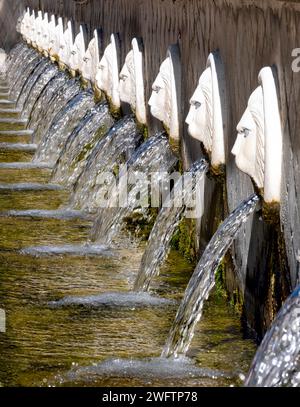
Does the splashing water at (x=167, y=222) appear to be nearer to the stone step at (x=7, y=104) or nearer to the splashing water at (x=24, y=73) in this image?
the stone step at (x=7, y=104)

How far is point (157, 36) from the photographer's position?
32.3ft

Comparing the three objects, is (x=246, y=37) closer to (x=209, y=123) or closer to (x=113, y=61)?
(x=209, y=123)

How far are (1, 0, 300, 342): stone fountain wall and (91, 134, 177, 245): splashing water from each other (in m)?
0.37

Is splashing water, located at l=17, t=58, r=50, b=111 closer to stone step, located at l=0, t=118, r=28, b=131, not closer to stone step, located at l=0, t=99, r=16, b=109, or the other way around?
stone step, located at l=0, t=99, r=16, b=109

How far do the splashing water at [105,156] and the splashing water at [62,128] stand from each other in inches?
111

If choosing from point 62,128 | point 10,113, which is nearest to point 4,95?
point 10,113

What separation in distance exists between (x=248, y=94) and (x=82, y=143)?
5.70 metres

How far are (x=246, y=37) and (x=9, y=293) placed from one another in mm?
2057

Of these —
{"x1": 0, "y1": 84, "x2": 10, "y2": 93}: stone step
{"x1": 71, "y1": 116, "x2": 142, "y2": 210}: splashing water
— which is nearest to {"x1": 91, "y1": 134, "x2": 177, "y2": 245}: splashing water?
{"x1": 71, "y1": 116, "x2": 142, "y2": 210}: splashing water

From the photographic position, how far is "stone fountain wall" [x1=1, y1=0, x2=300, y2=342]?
5961 mm

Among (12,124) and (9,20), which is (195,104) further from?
(9,20)

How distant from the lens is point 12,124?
59.0 feet

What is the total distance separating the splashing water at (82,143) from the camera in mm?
12273
